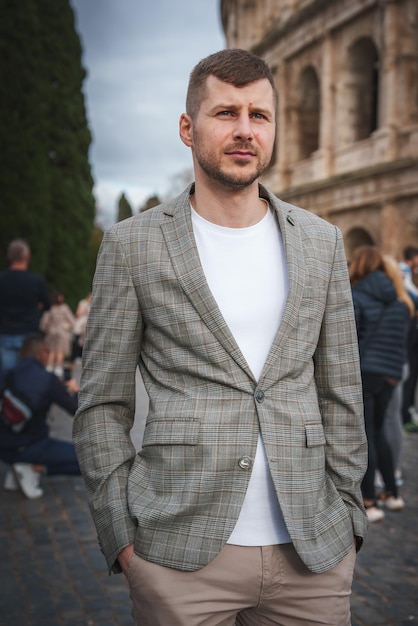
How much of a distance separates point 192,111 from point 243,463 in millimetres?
1004

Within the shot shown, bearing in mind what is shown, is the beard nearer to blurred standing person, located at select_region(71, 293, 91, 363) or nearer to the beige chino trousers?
the beige chino trousers

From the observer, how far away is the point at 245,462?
2.00 metres

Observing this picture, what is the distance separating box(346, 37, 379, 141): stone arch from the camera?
21141mm

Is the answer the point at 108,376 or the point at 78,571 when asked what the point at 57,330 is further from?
the point at 108,376

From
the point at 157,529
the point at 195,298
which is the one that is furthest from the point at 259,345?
the point at 157,529

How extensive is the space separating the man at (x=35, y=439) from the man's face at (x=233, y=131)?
14.9 ft

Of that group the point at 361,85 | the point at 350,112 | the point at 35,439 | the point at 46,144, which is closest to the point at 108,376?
the point at 35,439

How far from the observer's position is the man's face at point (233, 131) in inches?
82.0

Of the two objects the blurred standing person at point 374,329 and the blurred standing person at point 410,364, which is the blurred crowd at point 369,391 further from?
the blurred standing person at point 410,364

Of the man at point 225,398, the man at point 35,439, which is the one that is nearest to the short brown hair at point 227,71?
the man at point 225,398

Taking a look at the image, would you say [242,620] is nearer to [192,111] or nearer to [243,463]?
[243,463]

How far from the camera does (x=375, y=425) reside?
6.25m

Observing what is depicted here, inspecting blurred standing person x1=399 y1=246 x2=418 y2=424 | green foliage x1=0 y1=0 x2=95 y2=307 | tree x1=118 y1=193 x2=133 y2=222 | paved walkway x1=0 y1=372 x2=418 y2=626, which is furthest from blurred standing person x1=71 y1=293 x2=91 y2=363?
tree x1=118 y1=193 x2=133 y2=222

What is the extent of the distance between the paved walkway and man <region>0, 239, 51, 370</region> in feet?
8.07
